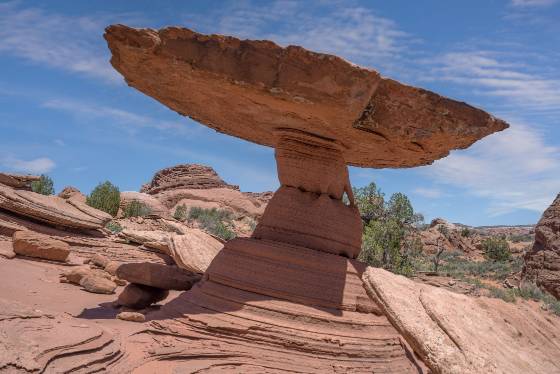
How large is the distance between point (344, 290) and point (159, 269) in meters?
3.21

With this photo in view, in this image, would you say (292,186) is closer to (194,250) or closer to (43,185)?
(194,250)

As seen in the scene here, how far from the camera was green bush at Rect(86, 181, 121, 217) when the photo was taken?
77.3 feet

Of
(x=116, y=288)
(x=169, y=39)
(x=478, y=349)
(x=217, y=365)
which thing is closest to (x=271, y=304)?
(x=217, y=365)

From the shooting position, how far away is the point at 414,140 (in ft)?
20.1

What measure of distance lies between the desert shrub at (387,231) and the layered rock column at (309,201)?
10676 mm

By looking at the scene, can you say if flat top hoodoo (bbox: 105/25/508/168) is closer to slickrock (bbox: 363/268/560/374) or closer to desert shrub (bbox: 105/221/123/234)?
slickrock (bbox: 363/268/560/374)

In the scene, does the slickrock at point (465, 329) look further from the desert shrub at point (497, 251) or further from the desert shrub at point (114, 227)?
the desert shrub at point (497, 251)

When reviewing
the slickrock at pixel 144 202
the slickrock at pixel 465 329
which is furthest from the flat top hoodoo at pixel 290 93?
the slickrock at pixel 144 202

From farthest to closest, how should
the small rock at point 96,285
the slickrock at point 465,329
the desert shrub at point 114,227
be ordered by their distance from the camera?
the desert shrub at point 114,227
the small rock at point 96,285
the slickrock at point 465,329

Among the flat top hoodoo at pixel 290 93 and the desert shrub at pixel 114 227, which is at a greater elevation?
the flat top hoodoo at pixel 290 93

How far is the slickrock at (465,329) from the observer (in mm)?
5328

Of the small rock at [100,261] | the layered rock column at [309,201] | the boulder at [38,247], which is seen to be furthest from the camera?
the small rock at [100,261]

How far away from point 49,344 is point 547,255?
19548 millimetres

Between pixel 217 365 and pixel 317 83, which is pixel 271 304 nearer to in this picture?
pixel 217 365
